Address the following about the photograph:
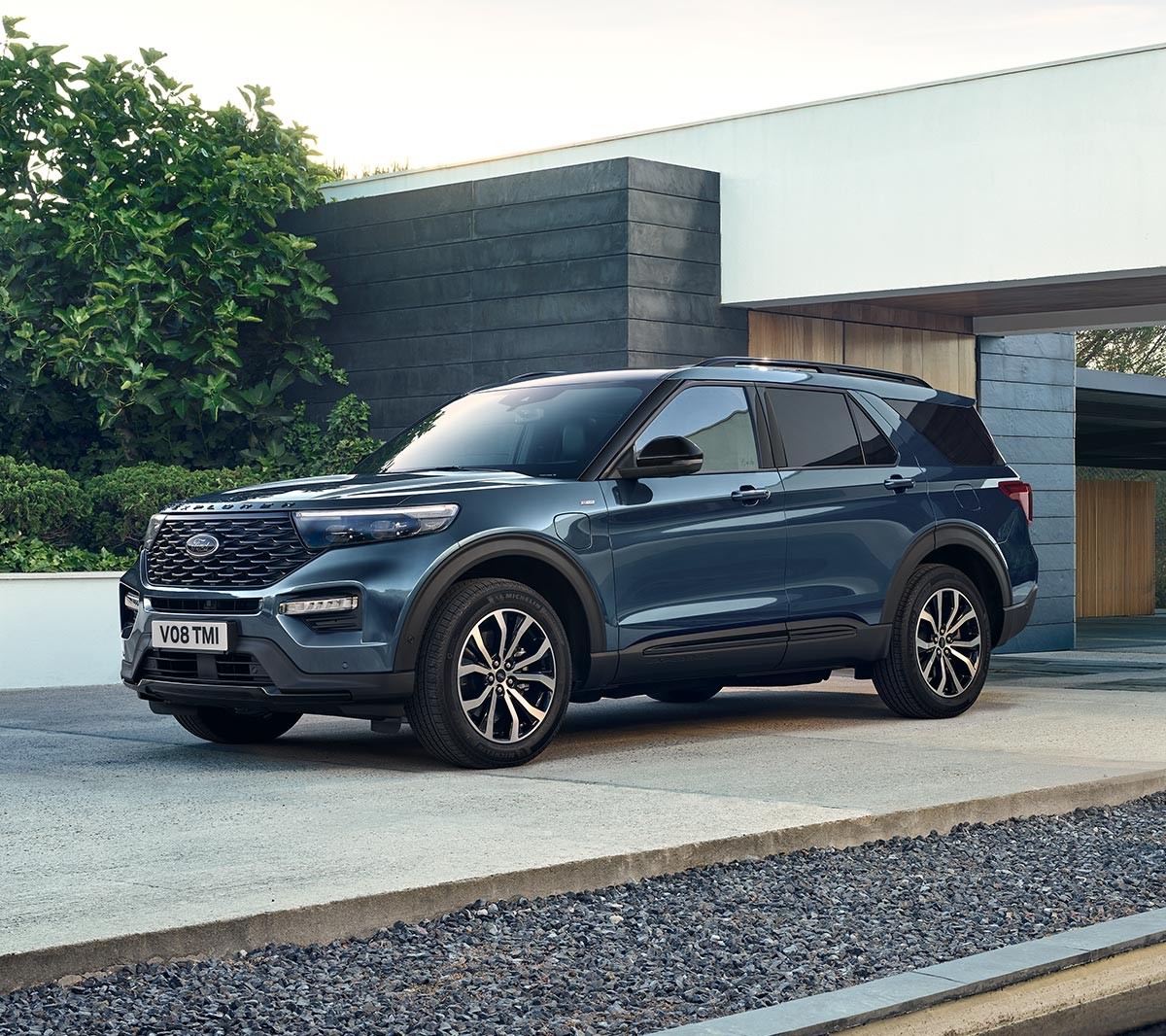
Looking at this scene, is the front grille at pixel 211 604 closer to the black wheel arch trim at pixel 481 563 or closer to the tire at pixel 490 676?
the black wheel arch trim at pixel 481 563

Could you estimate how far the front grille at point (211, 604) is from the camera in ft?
24.8

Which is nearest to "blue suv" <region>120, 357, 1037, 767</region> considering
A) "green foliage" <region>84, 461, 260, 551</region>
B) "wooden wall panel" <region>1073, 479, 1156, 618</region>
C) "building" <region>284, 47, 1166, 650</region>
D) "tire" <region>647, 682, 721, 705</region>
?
"tire" <region>647, 682, 721, 705</region>

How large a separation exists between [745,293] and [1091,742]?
6.53 meters

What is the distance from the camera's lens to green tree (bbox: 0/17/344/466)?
15.2 meters

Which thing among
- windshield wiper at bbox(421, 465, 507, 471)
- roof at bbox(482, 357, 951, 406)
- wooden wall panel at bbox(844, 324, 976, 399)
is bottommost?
windshield wiper at bbox(421, 465, 507, 471)

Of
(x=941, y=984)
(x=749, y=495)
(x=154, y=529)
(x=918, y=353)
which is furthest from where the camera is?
(x=918, y=353)

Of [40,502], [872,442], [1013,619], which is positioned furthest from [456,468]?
[40,502]

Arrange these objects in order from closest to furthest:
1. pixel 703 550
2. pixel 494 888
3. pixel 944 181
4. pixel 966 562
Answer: pixel 494 888, pixel 703 550, pixel 966 562, pixel 944 181

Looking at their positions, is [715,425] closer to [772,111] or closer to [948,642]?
[948,642]

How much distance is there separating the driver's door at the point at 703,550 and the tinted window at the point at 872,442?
33.1 inches

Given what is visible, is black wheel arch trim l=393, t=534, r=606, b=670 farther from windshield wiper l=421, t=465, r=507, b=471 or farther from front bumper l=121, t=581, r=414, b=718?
windshield wiper l=421, t=465, r=507, b=471

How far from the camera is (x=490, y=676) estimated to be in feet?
25.2

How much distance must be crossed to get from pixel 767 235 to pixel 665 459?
667 cm

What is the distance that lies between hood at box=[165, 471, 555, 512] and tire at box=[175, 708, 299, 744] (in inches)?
44.9
